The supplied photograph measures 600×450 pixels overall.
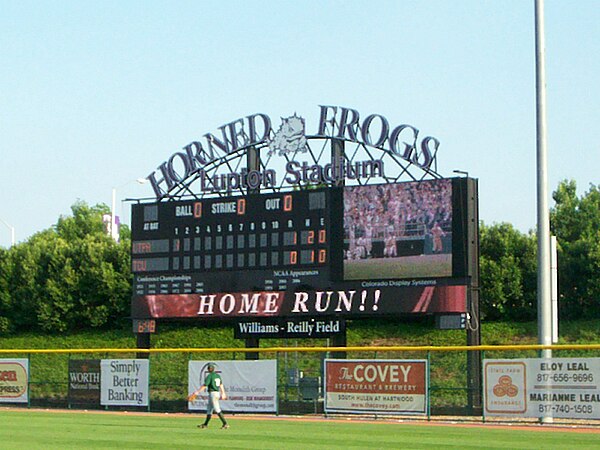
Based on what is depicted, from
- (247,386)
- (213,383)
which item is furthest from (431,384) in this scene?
(213,383)

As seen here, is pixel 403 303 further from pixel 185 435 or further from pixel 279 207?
pixel 185 435

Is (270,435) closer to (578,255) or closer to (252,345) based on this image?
(252,345)

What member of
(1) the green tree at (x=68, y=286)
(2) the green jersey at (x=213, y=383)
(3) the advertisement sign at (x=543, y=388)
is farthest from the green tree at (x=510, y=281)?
(2) the green jersey at (x=213, y=383)

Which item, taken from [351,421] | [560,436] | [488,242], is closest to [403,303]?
[351,421]

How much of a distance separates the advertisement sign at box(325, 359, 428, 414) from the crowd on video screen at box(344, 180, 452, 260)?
337cm

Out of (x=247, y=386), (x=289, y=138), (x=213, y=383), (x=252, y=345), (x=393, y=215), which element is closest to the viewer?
(x=213, y=383)

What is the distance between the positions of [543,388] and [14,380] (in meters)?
17.5

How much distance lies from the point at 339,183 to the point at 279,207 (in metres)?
2.03

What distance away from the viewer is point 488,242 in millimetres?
52531

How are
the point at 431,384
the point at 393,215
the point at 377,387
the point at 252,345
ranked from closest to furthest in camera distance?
the point at 377,387 < the point at 431,384 < the point at 393,215 < the point at 252,345

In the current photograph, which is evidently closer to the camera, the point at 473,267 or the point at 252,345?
the point at 473,267

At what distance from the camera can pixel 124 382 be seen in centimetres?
3244

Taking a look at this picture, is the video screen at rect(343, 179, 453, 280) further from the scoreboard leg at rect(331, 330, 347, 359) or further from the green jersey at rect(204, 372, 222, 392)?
the green jersey at rect(204, 372, 222, 392)

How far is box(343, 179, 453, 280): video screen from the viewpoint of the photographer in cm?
2916
